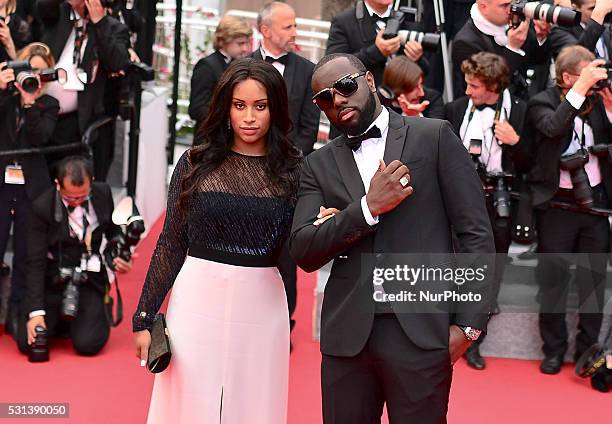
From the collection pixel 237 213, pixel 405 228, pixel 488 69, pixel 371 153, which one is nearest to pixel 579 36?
pixel 488 69

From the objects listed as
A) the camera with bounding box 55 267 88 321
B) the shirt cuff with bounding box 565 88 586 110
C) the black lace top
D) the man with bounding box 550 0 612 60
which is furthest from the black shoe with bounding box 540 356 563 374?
the black lace top

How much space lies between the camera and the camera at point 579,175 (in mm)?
5656

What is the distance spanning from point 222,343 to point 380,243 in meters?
0.78

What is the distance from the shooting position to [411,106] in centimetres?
576

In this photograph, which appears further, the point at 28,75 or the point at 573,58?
the point at 28,75

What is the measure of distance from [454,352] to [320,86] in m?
0.82

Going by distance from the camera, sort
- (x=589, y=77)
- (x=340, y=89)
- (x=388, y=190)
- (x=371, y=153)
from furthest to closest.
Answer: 1. (x=589, y=77)
2. (x=371, y=153)
3. (x=340, y=89)
4. (x=388, y=190)

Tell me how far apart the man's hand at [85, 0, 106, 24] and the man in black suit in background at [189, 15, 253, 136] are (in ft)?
1.95

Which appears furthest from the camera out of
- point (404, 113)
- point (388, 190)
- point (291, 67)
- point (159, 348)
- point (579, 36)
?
point (579, 36)

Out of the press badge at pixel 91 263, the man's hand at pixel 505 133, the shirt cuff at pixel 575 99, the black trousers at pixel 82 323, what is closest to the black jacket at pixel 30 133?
the press badge at pixel 91 263

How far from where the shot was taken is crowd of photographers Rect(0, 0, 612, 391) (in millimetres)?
5715

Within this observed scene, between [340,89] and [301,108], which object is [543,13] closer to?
[301,108]

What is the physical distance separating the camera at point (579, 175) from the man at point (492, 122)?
0.23 m

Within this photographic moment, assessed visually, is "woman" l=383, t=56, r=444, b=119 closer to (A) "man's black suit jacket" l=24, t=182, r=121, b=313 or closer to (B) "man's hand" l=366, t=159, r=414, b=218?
(A) "man's black suit jacket" l=24, t=182, r=121, b=313
